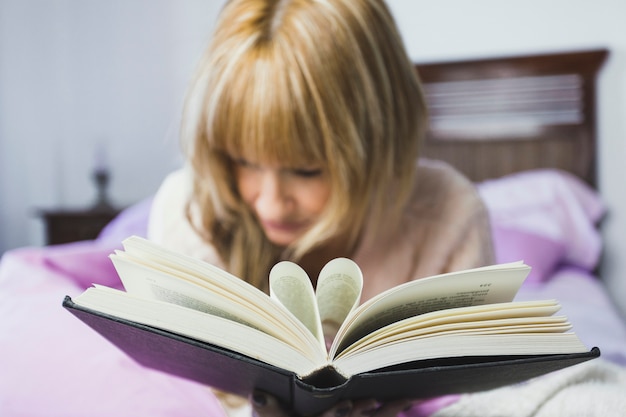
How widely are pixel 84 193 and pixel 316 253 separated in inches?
81.8

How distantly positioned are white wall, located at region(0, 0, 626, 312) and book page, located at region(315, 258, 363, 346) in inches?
78.1

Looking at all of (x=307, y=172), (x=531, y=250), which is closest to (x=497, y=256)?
(x=531, y=250)

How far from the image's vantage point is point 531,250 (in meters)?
1.71

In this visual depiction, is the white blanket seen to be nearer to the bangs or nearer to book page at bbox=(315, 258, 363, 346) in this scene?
book page at bbox=(315, 258, 363, 346)

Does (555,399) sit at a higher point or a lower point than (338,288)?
lower

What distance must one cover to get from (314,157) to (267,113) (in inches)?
3.9

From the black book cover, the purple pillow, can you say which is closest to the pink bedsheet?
the black book cover

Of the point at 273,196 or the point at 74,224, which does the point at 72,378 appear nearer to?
the point at 273,196

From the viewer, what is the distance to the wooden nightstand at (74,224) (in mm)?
2395

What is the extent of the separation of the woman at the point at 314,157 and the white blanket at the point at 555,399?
27cm

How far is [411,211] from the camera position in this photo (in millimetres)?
1007

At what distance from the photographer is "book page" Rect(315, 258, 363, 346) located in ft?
1.68

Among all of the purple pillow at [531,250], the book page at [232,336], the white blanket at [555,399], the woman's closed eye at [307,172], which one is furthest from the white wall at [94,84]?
the book page at [232,336]

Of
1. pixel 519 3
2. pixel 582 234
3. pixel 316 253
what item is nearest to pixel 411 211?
pixel 316 253
